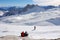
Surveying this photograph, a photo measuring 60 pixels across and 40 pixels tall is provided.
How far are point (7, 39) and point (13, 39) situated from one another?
2.03 feet

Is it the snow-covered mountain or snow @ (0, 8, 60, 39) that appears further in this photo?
the snow-covered mountain

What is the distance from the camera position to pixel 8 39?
→ 16625 mm

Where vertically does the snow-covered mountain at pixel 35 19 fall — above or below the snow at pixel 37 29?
above

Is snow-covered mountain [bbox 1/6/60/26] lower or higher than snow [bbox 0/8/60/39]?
higher

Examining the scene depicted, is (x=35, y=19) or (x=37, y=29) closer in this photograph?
(x=37, y=29)

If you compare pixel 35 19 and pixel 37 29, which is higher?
pixel 35 19

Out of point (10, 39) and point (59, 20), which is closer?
point (10, 39)

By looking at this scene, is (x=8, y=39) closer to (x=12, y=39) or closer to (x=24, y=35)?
(x=12, y=39)

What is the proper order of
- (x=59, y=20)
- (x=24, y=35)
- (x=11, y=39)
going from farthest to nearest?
(x=59, y=20) → (x=24, y=35) → (x=11, y=39)

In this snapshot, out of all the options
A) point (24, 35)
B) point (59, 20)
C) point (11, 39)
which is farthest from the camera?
point (59, 20)

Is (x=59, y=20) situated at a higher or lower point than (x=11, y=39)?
higher

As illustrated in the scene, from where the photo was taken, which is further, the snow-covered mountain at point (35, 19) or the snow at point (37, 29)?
the snow-covered mountain at point (35, 19)

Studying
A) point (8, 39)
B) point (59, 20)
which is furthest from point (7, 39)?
point (59, 20)

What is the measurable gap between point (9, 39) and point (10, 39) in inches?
4.3
